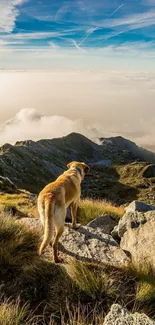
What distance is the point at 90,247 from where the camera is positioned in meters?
8.85

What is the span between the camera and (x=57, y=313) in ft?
20.1

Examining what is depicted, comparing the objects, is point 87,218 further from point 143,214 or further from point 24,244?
point 24,244

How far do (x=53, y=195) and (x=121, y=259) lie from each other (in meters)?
2.20

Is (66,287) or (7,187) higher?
(7,187)

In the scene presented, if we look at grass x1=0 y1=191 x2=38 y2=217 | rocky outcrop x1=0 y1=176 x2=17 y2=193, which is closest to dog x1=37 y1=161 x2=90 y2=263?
grass x1=0 y1=191 x2=38 y2=217

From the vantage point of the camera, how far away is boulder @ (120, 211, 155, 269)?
26.3 ft

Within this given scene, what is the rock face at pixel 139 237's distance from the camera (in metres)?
8.13

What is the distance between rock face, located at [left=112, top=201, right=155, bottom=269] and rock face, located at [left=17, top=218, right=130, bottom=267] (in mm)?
283

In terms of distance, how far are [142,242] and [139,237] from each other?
248mm

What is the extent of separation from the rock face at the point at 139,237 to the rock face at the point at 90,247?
0.28 metres

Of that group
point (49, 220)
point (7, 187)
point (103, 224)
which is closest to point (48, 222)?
point (49, 220)

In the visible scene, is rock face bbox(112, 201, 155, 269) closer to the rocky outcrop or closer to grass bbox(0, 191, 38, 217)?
grass bbox(0, 191, 38, 217)

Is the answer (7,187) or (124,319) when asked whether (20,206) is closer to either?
(124,319)

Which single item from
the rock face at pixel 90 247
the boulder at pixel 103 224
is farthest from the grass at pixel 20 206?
the rock face at pixel 90 247
